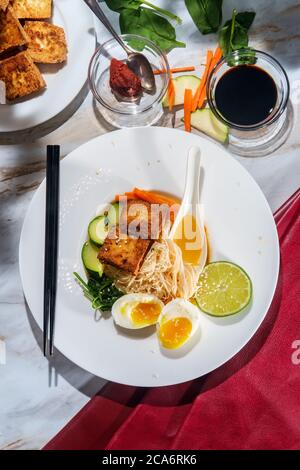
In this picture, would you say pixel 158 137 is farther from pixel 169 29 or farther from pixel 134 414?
pixel 134 414

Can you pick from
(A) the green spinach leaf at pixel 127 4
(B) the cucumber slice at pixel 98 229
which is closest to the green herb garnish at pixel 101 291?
(B) the cucumber slice at pixel 98 229

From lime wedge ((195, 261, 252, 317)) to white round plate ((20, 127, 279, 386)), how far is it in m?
0.04

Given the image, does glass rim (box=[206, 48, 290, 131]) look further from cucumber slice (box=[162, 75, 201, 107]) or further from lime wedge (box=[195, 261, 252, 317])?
lime wedge (box=[195, 261, 252, 317])

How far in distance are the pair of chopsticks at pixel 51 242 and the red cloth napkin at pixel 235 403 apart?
13.0 inches

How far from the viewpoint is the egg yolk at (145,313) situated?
1980 millimetres

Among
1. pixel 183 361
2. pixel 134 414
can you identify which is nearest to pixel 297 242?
pixel 183 361

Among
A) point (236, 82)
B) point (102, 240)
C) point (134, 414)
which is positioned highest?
point (236, 82)

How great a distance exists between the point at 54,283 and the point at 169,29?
981mm

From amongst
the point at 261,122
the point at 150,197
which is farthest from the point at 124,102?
the point at 261,122

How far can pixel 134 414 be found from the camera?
212cm

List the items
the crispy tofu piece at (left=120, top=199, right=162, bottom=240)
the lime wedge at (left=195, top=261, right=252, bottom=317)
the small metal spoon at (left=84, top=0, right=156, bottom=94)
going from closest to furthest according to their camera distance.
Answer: the lime wedge at (left=195, top=261, right=252, bottom=317) → the crispy tofu piece at (left=120, top=199, right=162, bottom=240) → the small metal spoon at (left=84, top=0, right=156, bottom=94)

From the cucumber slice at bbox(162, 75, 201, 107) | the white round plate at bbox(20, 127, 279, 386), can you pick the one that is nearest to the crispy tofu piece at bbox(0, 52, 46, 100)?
the white round plate at bbox(20, 127, 279, 386)

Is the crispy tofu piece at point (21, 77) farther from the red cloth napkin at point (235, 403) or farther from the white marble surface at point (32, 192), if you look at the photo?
the red cloth napkin at point (235, 403)

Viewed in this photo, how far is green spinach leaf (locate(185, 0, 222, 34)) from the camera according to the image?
7.00 feet
